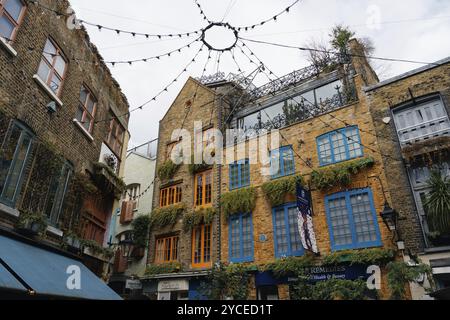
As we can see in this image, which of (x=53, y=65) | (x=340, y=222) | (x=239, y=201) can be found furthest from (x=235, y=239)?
(x=53, y=65)

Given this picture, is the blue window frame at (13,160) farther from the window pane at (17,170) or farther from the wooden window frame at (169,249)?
the wooden window frame at (169,249)

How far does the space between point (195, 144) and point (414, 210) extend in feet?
36.7

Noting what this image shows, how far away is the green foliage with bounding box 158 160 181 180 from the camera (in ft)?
59.1

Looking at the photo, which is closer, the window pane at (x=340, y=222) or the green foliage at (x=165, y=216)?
the window pane at (x=340, y=222)

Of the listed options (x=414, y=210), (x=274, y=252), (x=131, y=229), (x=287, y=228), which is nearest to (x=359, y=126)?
(x=414, y=210)

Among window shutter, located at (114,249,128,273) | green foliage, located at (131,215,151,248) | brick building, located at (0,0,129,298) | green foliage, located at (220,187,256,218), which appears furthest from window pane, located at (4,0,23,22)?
window shutter, located at (114,249,128,273)

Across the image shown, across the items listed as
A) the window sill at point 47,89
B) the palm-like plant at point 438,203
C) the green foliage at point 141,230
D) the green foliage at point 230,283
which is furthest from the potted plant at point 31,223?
the palm-like plant at point 438,203

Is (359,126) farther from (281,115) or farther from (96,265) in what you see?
(96,265)

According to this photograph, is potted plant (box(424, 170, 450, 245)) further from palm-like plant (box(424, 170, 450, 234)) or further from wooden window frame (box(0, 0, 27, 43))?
wooden window frame (box(0, 0, 27, 43))

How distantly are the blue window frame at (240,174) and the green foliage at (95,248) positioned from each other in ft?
21.6

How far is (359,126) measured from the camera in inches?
504

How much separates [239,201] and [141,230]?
6.68 metres

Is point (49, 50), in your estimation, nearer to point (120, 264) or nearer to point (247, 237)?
point (247, 237)

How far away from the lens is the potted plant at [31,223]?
24.1 feet
